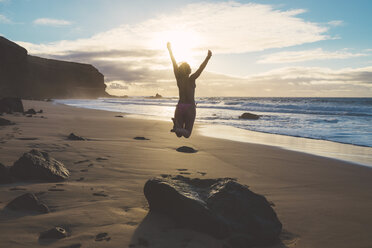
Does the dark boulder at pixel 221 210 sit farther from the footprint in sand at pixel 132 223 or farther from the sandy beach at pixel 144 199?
the footprint in sand at pixel 132 223

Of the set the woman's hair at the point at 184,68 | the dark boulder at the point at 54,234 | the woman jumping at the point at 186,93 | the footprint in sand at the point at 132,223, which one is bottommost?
the footprint in sand at the point at 132,223

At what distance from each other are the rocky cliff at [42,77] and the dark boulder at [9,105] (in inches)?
1771

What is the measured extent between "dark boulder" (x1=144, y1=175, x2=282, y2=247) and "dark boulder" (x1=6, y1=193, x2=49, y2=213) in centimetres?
124

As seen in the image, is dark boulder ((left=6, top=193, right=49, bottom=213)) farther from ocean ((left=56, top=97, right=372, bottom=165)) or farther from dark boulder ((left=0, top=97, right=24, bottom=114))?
dark boulder ((left=0, top=97, right=24, bottom=114))

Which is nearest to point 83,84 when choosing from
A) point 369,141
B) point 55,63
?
point 55,63

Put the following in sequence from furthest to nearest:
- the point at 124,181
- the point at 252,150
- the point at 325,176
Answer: the point at 252,150 < the point at 325,176 < the point at 124,181

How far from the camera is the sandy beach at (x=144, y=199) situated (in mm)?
2963

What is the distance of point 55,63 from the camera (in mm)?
124125

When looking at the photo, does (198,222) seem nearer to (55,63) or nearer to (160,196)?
(160,196)

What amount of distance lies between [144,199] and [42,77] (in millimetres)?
127395

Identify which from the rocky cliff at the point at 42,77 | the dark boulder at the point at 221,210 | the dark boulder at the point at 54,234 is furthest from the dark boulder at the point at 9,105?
the rocky cliff at the point at 42,77

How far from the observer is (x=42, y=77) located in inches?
4540

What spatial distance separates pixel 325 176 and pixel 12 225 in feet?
19.3

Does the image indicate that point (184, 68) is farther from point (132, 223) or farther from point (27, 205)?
point (27, 205)
